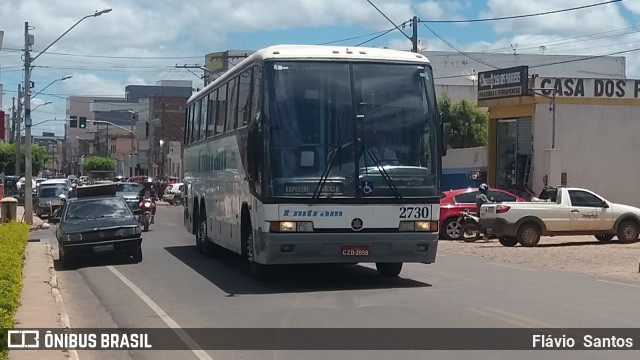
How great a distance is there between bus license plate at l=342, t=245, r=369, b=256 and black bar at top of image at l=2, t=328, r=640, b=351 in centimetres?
343

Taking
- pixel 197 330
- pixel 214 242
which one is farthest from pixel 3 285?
pixel 214 242

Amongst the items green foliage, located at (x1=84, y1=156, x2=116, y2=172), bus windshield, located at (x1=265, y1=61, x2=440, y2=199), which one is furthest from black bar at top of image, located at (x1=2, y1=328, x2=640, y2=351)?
green foliage, located at (x1=84, y1=156, x2=116, y2=172)

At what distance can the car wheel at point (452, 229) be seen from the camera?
27.7 metres

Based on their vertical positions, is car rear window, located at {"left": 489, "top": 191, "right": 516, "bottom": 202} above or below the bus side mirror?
below

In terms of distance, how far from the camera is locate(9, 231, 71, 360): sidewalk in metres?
9.09

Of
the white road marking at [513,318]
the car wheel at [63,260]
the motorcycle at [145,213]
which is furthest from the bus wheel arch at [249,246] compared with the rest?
the motorcycle at [145,213]

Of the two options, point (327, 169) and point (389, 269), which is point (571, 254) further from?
point (327, 169)

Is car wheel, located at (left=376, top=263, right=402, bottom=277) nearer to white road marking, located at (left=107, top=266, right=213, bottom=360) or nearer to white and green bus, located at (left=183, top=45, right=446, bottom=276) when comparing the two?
white and green bus, located at (left=183, top=45, right=446, bottom=276)

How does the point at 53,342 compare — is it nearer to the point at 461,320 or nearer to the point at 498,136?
the point at 461,320

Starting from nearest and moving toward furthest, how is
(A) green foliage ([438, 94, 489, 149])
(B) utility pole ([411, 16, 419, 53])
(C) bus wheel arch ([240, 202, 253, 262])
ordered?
(C) bus wheel arch ([240, 202, 253, 262]) < (B) utility pole ([411, 16, 419, 53]) < (A) green foliage ([438, 94, 489, 149])

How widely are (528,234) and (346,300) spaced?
12.8m

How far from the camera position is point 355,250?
46.5 ft

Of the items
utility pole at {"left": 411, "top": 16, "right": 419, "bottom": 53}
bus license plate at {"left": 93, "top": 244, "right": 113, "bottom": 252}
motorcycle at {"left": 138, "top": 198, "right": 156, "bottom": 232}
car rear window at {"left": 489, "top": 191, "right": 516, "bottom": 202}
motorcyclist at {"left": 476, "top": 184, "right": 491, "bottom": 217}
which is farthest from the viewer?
utility pole at {"left": 411, "top": 16, "right": 419, "bottom": 53}

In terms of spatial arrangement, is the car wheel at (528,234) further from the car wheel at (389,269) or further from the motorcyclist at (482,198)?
the car wheel at (389,269)
